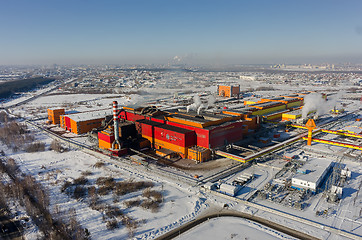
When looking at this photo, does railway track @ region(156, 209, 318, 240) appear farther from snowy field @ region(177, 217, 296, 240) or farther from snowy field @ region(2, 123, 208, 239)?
snowy field @ region(2, 123, 208, 239)

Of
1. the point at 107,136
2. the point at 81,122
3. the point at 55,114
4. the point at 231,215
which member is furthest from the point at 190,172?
the point at 55,114

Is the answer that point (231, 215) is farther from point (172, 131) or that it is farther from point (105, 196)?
point (172, 131)

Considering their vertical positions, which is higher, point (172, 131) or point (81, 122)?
point (172, 131)

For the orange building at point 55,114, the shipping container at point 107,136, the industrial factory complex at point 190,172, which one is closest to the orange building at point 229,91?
the industrial factory complex at point 190,172

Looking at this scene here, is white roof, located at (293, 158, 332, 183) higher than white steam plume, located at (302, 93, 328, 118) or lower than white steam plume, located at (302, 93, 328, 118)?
lower

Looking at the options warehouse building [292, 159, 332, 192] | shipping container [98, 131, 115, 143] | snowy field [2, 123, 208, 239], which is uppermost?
shipping container [98, 131, 115, 143]

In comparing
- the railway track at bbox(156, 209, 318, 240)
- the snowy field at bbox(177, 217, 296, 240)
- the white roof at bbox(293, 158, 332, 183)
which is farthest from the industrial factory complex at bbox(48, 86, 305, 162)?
the snowy field at bbox(177, 217, 296, 240)

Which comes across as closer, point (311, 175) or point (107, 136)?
point (311, 175)
